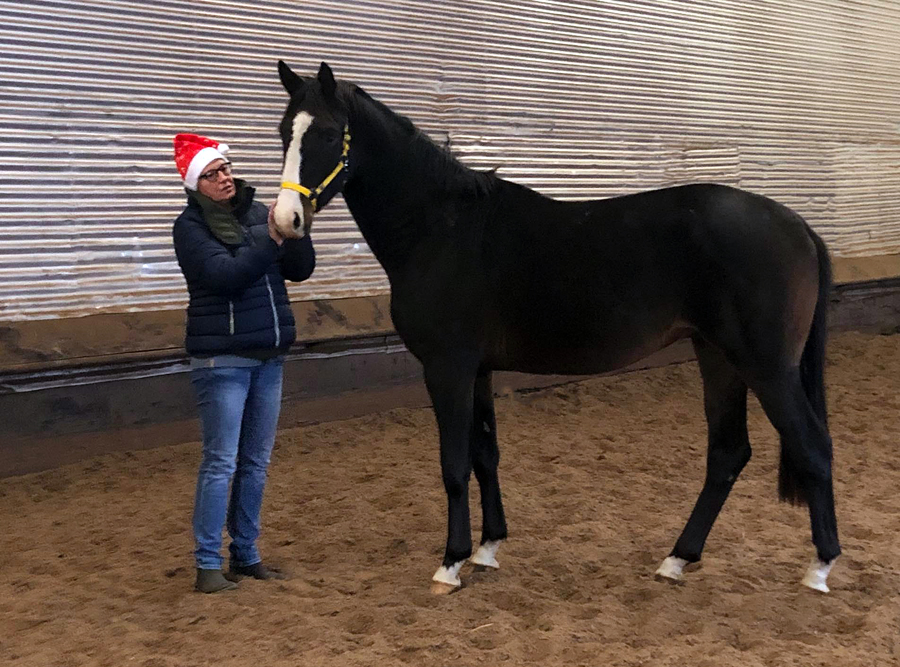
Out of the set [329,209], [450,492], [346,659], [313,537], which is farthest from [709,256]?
[329,209]

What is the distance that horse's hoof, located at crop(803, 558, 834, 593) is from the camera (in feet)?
8.49

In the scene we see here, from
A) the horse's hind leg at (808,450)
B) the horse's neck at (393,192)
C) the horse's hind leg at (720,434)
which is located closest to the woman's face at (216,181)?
the horse's neck at (393,192)

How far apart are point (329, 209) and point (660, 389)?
8.80ft

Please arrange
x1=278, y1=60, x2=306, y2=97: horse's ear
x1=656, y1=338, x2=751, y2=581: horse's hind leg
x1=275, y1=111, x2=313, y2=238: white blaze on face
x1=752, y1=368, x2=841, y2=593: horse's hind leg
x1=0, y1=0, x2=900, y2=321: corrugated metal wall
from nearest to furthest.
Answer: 1. x1=275, y1=111, x2=313, y2=238: white blaze on face
2. x1=752, y1=368, x2=841, y2=593: horse's hind leg
3. x1=278, y1=60, x2=306, y2=97: horse's ear
4. x1=656, y1=338, x2=751, y2=581: horse's hind leg
5. x1=0, y1=0, x2=900, y2=321: corrugated metal wall

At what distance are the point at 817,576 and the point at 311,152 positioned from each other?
6.74ft

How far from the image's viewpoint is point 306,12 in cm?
502

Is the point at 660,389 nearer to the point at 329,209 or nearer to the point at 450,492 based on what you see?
the point at 329,209

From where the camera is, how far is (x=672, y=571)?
2.76 m

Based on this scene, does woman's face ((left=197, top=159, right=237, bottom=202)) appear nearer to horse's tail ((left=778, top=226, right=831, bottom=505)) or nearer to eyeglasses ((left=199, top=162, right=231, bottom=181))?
eyeglasses ((left=199, top=162, right=231, bottom=181))

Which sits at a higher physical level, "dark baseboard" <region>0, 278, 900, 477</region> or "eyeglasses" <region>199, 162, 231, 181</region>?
"eyeglasses" <region>199, 162, 231, 181</region>

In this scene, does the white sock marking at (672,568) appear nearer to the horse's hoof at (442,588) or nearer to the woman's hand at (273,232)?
the horse's hoof at (442,588)

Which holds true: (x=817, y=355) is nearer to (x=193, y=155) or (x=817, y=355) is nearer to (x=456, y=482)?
(x=456, y=482)

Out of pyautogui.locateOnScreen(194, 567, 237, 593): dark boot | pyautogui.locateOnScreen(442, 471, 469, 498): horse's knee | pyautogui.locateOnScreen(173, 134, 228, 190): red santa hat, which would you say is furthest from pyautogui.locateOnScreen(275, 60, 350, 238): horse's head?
pyautogui.locateOnScreen(194, 567, 237, 593): dark boot

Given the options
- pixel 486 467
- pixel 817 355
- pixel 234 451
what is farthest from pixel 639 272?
pixel 234 451
